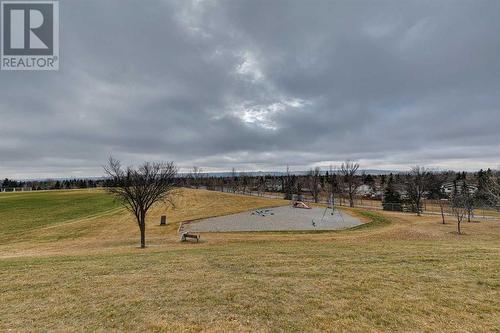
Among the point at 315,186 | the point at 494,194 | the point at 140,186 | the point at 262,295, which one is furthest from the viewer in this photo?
the point at 315,186

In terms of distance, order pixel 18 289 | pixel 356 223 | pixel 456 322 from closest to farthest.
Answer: pixel 456 322
pixel 18 289
pixel 356 223

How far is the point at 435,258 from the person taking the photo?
947 cm

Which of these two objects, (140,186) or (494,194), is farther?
(494,194)

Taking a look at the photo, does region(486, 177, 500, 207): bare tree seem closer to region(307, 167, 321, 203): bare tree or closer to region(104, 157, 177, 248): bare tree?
region(104, 157, 177, 248): bare tree

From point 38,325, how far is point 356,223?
29.8 meters

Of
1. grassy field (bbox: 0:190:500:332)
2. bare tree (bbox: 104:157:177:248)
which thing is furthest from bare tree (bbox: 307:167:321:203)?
grassy field (bbox: 0:190:500:332)

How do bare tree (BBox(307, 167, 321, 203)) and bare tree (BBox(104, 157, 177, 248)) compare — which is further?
bare tree (BBox(307, 167, 321, 203))

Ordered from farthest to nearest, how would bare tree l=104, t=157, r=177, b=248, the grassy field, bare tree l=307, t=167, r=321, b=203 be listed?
bare tree l=307, t=167, r=321, b=203 < bare tree l=104, t=157, r=177, b=248 < the grassy field

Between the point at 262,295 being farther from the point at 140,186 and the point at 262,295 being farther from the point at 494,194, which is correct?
the point at 494,194

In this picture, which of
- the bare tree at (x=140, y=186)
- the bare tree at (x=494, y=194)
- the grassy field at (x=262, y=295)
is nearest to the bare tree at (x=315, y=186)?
the bare tree at (x=494, y=194)

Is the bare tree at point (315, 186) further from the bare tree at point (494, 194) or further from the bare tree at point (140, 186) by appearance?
the bare tree at point (140, 186)

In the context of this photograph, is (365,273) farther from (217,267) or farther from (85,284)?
(85,284)

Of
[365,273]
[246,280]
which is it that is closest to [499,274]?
[365,273]

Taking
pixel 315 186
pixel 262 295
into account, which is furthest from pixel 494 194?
pixel 315 186
